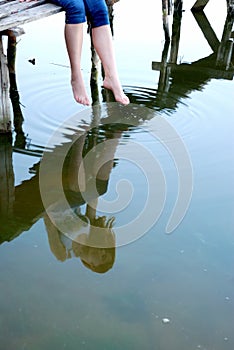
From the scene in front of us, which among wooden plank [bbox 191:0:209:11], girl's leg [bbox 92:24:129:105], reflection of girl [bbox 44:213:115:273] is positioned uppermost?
girl's leg [bbox 92:24:129:105]

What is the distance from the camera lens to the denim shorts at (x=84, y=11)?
4.08 metres

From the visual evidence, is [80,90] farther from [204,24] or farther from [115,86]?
[204,24]

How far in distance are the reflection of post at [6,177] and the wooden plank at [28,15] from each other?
1099 millimetres

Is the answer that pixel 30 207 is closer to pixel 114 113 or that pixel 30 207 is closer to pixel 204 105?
pixel 114 113

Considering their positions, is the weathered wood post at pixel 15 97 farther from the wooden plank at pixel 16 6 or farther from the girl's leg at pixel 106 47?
the girl's leg at pixel 106 47

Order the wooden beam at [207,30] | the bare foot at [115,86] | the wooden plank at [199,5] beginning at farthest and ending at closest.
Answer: the wooden plank at [199,5] < the wooden beam at [207,30] < the bare foot at [115,86]

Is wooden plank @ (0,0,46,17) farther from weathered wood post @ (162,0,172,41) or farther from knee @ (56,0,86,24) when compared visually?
weathered wood post @ (162,0,172,41)

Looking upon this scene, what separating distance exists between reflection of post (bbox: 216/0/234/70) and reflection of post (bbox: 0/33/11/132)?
384 cm

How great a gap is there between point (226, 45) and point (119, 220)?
19.6ft

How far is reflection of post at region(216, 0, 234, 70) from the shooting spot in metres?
7.71

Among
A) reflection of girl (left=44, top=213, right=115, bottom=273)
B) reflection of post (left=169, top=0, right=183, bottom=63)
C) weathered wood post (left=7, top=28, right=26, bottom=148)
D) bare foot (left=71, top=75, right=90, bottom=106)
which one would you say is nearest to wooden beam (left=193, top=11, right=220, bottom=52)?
reflection of post (left=169, top=0, right=183, bottom=63)

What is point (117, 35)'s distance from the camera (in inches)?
339

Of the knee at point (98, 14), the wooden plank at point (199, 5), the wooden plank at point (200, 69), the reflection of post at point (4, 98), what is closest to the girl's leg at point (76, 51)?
the knee at point (98, 14)

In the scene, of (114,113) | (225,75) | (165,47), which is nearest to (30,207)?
(114,113)
